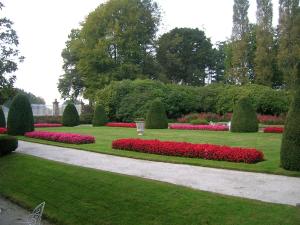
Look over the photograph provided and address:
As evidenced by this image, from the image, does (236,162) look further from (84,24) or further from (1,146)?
(84,24)

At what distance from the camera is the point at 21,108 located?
852 inches

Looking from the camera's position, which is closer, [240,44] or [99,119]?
[99,119]

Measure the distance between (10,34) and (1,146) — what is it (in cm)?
432

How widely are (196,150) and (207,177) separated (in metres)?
2.91

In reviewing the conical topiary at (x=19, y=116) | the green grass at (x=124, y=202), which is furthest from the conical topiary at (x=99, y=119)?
the green grass at (x=124, y=202)

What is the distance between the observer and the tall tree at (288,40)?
39.7 meters

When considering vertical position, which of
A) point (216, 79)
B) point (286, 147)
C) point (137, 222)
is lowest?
point (137, 222)

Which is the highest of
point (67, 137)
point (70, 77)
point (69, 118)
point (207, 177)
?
point (70, 77)

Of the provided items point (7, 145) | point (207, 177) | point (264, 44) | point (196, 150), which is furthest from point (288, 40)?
point (207, 177)

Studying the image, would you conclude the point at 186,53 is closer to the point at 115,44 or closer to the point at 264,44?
the point at 115,44

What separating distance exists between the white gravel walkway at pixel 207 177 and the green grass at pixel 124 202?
0.54 meters

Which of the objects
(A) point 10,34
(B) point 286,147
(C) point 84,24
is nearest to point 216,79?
(C) point 84,24

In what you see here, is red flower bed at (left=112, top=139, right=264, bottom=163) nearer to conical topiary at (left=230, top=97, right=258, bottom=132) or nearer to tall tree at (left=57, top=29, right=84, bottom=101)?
conical topiary at (left=230, top=97, right=258, bottom=132)

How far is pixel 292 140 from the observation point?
31.8 ft
